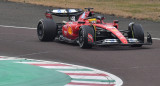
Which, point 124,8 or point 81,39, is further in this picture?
Answer: point 124,8

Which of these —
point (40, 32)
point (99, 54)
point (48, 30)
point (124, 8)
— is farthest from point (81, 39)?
point (124, 8)

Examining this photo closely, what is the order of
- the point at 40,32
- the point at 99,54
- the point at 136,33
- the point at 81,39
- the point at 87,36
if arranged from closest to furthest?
the point at 99,54 → the point at 87,36 → the point at 81,39 → the point at 136,33 → the point at 40,32

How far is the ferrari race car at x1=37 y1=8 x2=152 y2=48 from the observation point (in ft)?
61.3

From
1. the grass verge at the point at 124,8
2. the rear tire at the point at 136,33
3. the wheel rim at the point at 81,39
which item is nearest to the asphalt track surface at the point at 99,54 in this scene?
the wheel rim at the point at 81,39

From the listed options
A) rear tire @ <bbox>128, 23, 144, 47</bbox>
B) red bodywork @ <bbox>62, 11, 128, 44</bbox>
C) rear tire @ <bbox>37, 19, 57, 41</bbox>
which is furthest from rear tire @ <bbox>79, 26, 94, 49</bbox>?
rear tire @ <bbox>37, 19, 57, 41</bbox>

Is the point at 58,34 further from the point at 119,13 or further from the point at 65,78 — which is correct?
the point at 119,13

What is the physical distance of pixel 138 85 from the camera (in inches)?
482

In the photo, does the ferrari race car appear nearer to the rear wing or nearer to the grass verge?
the rear wing

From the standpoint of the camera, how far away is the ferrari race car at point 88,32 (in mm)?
18688

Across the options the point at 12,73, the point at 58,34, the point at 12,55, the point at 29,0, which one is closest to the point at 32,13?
the point at 29,0

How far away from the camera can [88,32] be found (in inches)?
736

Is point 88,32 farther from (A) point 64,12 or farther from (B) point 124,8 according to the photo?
(B) point 124,8

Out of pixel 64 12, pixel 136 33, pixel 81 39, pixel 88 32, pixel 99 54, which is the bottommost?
pixel 99 54

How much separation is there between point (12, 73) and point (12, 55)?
12.8ft
